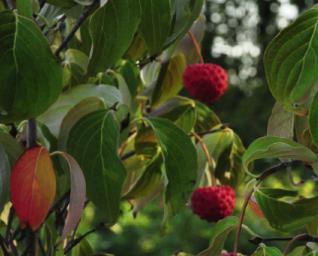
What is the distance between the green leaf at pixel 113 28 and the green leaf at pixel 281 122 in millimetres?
170

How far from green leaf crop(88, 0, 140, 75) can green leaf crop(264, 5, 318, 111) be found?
0.44ft

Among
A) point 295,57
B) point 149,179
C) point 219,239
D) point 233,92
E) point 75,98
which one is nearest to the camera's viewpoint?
point 295,57

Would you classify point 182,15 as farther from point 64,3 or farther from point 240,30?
point 240,30

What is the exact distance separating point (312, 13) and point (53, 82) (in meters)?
0.24

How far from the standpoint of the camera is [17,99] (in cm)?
84

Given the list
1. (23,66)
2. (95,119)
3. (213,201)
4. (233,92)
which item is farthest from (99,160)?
(233,92)

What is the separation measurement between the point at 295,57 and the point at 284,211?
205 millimetres

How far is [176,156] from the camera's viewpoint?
1.00 m

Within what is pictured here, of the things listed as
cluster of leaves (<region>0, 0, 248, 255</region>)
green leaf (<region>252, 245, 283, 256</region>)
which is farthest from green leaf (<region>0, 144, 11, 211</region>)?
green leaf (<region>252, 245, 283, 256</region>)

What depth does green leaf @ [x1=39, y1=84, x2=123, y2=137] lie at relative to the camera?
1012 millimetres

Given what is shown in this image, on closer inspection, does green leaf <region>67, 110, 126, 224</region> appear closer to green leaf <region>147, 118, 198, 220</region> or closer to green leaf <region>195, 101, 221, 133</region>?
green leaf <region>147, 118, 198, 220</region>

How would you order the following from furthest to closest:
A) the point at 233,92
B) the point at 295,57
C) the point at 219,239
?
the point at 233,92 → the point at 219,239 → the point at 295,57

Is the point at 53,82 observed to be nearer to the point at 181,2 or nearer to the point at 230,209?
the point at 181,2

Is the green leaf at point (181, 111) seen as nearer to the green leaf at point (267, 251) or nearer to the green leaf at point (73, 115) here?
the green leaf at point (73, 115)
